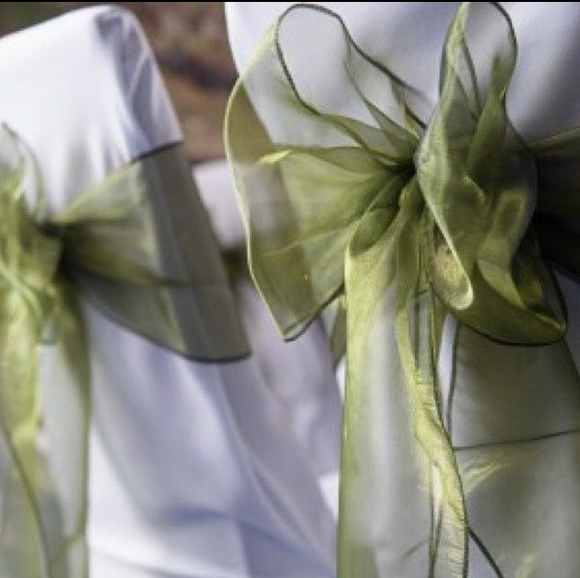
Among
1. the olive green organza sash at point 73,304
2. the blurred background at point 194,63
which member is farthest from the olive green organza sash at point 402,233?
the blurred background at point 194,63

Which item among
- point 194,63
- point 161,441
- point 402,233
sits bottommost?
point 161,441

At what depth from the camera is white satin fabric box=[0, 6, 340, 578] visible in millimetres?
958

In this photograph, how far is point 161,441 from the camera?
1005 mm

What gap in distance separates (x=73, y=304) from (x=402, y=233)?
1.22 ft

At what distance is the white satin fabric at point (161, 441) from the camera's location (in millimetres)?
958

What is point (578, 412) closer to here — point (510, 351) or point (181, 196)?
point (510, 351)

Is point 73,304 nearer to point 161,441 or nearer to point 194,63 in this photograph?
point 161,441

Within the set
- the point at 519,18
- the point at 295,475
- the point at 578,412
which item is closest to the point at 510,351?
the point at 578,412

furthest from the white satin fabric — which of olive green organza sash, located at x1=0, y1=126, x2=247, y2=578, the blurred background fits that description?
the blurred background

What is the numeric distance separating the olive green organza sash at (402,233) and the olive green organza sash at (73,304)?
220 millimetres

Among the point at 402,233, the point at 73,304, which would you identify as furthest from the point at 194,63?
the point at 402,233

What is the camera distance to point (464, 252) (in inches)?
27.4

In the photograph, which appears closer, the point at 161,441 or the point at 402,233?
the point at 402,233

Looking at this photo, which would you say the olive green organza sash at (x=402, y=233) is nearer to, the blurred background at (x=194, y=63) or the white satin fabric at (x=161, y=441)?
the white satin fabric at (x=161, y=441)
